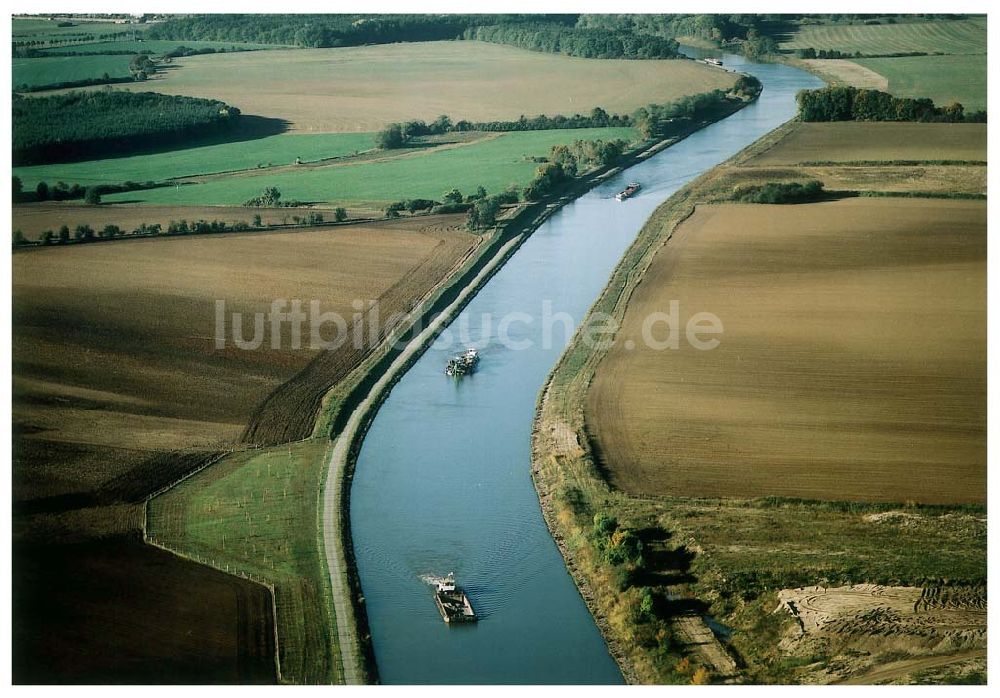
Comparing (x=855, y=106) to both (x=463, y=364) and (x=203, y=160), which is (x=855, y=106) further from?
(x=203, y=160)

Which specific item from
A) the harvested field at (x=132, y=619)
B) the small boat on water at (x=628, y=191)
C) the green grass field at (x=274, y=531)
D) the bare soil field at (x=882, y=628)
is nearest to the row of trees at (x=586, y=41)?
the small boat on water at (x=628, y=191)

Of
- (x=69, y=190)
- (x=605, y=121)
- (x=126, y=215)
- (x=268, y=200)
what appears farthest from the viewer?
(x=605, y=121)

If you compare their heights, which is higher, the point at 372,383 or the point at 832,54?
the point at 832,54

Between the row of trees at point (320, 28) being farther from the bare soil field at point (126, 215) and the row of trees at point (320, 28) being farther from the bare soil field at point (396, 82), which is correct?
the bare soil field at point (126, 215)

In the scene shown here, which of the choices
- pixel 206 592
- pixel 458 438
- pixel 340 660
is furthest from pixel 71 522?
pixel 458 438

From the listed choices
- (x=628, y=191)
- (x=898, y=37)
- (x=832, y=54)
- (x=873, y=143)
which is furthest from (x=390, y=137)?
(x=873, y=143)

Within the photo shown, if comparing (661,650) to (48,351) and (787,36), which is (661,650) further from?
A: (787,36)

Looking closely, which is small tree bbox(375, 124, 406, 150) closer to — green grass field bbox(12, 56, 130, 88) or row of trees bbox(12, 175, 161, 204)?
row of trees bbox(12, 175, 161, 204)
